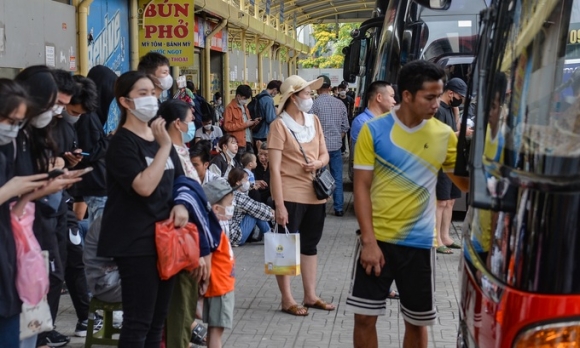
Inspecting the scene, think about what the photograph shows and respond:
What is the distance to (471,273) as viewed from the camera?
12.5ft

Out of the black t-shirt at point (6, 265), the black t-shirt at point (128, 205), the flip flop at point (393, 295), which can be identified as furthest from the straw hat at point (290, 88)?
the black t-shirt at point (6, 265)

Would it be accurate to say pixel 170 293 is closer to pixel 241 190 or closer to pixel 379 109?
pixel 379 109

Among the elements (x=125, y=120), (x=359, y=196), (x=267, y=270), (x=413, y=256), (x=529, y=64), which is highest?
(x=529, y=64)

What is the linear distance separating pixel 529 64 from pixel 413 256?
5.60 ft

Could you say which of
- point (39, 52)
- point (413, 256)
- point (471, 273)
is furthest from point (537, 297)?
point (39, 52)

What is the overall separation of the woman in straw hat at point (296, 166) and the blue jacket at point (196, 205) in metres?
1.73

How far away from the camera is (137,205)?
4.85 meters

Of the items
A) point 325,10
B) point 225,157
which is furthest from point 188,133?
point 325,10

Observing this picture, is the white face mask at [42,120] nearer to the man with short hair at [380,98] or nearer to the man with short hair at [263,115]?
the man with short hair at [380,98]

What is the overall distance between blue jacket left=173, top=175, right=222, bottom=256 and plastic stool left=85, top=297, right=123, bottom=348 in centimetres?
94

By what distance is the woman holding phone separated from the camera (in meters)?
4.79

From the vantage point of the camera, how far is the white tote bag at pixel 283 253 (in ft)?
A: 23.0

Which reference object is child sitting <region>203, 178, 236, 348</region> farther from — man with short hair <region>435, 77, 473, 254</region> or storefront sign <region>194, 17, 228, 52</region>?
→ storefront sign <region>194, 17, 228, 52</region>

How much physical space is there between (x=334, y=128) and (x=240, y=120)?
236cm
